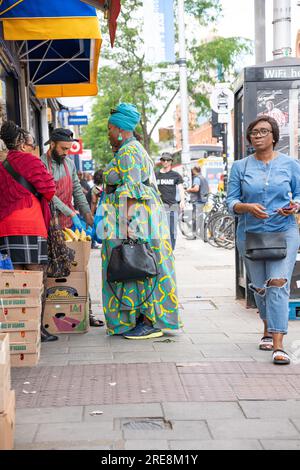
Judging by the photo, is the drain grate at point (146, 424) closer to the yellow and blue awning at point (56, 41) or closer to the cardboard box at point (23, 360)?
the cardboard box at point (23, 360)

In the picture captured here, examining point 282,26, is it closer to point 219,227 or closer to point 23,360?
point 23,360

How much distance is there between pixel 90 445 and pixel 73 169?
12.9ft

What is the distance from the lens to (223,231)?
636 inches

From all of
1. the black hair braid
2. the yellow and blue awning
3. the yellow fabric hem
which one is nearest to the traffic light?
the yellow and blue awning

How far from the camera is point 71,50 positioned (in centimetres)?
1036

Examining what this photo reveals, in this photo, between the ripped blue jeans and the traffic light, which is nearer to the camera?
the ripped blue jeans

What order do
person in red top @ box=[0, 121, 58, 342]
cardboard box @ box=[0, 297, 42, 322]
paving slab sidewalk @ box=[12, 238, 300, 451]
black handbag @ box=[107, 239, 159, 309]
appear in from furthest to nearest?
black handbag @ box=[107, 239, 159, 309], person in red top @ box=[0, 121, 58, 342], cardboard box @ box=[0, 297, 42, 322], paving slab sidewalk @ box=[12, 238, 300, 451]

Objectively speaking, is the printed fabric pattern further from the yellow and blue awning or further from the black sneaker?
the yellow and blue awning

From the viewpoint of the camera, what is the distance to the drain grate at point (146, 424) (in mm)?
3828

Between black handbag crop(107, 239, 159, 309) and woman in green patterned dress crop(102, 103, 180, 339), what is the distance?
112 millimetres

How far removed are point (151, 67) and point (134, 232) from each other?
78.7 feet

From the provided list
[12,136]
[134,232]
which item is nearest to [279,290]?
[134,232]

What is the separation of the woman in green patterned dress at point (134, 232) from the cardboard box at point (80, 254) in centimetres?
20

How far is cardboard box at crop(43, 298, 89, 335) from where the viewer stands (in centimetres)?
653
